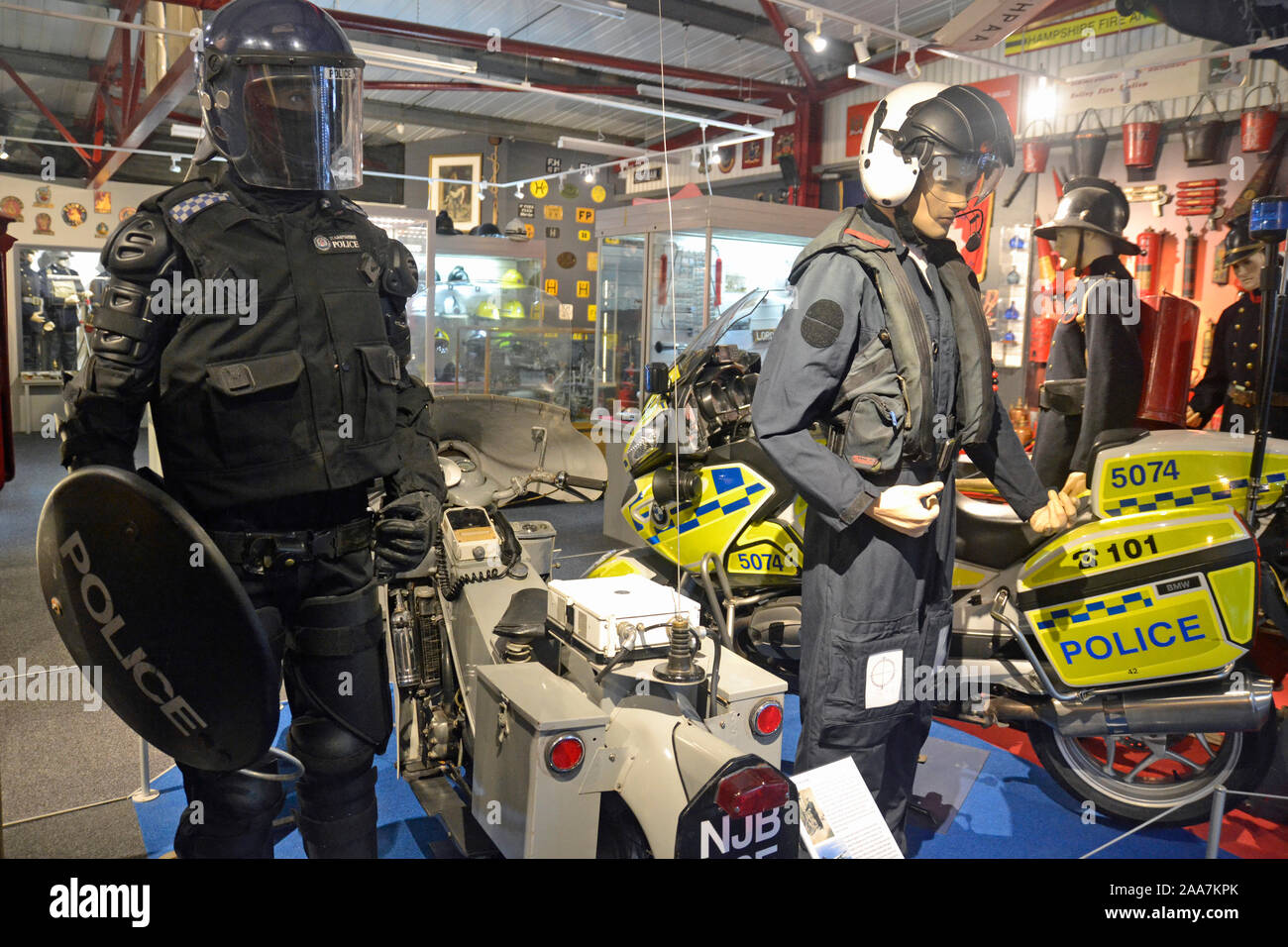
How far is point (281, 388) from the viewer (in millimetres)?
1730

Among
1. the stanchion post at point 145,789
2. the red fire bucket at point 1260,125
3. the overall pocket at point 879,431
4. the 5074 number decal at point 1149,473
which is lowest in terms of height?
the stanchion post at point 145,789

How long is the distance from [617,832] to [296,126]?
149 centimetres

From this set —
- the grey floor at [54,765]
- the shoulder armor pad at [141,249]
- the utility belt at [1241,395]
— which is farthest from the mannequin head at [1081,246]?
the shoulder armor pad at [141,249]

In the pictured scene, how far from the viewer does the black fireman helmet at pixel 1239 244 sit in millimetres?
4164

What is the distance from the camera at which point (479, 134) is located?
12.9 m

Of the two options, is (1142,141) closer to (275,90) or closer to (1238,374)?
(1238,374)

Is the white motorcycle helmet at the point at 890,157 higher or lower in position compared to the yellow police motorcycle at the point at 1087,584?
higher

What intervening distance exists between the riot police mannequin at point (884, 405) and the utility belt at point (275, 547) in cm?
89

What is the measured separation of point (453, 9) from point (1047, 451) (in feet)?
21.5

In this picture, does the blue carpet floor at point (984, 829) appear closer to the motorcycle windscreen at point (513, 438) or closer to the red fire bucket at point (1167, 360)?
the motorcycle windscreen at point (513, 438)

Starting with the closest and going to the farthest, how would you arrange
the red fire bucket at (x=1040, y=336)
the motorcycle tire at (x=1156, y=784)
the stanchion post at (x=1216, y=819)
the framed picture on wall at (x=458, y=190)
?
1. the stanchion post at (x=1216, y=819)
2. the motorcycle tire at (x=1156, y=784)
3. the red fire bucket at (x=1040, y=336)
4. the framed picture on wall at (x=458, y=190)

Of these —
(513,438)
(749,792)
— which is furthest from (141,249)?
(513,438)

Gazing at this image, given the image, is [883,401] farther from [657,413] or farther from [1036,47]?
[1036,47]

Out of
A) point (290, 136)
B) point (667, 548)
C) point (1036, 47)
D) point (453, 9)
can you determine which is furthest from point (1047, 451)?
point (453, 9)
